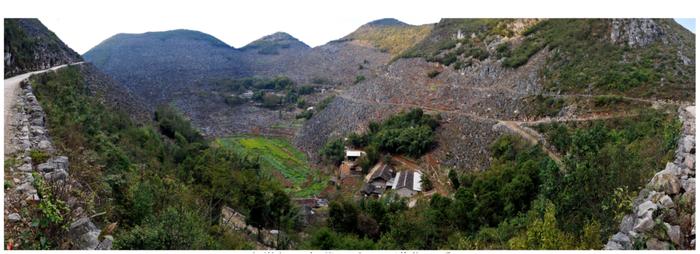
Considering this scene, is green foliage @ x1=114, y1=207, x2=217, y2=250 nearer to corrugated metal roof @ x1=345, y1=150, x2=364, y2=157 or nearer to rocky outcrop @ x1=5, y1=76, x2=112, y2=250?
rocky outcrop @ x1=5, y1=76, x2=112, y2=250

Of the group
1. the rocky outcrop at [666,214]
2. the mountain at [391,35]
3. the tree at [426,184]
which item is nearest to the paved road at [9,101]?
the rocky outcrop at [666,214]

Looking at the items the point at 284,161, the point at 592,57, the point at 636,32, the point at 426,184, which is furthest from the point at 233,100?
the point at 636,32

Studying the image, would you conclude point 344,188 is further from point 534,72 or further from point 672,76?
point 672,76

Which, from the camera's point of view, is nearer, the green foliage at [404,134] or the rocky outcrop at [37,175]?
the rocky outcrop at [37,175]

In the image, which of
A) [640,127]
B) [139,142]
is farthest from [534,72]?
[139,142]

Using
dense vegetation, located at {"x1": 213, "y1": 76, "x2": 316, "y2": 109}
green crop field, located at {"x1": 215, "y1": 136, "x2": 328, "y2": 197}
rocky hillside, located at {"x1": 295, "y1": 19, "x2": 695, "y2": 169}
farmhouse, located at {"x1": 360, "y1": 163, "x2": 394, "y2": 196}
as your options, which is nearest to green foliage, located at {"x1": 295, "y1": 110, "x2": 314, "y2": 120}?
dense vegetation, located at {"x1": 213, "y1": 76, "x2": 316, "y2": 109}

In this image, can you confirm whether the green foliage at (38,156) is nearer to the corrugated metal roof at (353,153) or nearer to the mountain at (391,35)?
the corrugated metal roof at (353,153)
